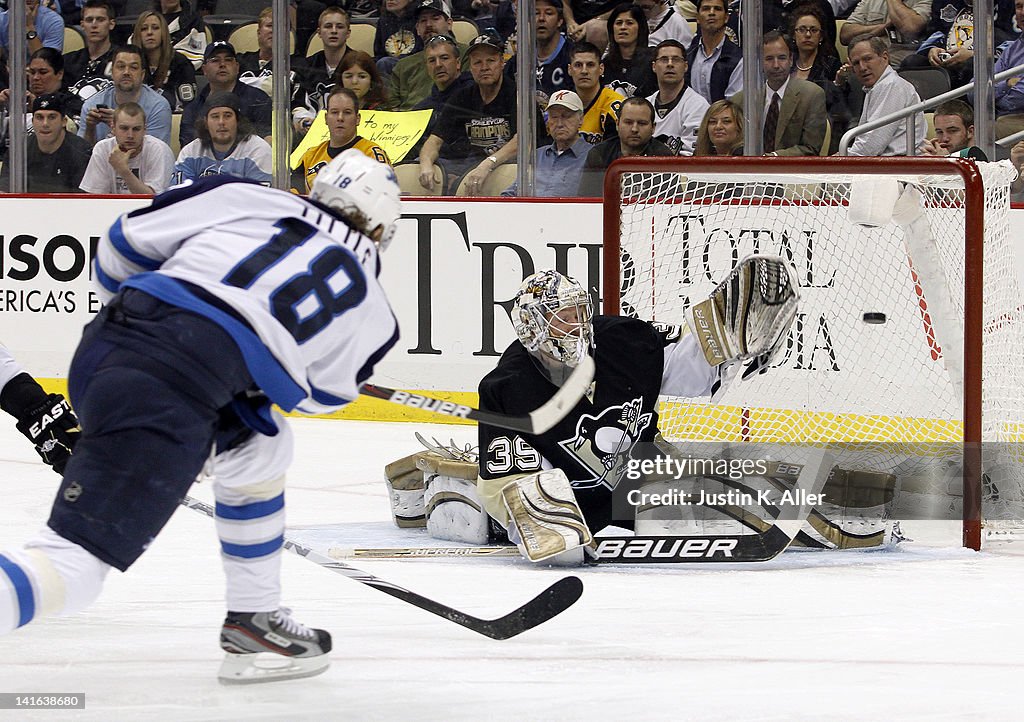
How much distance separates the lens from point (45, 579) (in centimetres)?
194

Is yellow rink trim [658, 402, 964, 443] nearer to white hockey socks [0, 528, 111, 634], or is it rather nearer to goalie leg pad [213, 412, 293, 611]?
goalie leg pad [213, 412, 293, 611]

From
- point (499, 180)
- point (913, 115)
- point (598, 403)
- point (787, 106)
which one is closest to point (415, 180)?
point (499, 180)

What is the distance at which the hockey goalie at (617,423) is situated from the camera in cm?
343

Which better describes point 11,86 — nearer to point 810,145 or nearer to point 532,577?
point 810,145

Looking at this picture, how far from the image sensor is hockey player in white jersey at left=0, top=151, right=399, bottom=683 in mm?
1993

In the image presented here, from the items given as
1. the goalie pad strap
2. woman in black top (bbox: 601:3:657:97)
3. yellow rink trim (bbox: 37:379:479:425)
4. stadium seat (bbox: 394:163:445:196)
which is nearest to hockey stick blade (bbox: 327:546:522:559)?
the goalie pad strap

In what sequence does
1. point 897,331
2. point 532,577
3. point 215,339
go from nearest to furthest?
point 215,339 → point 532,577 → point 897,331

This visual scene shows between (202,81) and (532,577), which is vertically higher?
(202,81)

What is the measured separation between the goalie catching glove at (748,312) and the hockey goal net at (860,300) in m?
0.20

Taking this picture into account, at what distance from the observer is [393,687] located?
2348 mm

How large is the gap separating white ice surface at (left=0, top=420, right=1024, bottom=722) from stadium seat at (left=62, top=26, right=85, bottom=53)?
11.8 ft

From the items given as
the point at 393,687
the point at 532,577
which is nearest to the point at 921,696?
the point at 393,687

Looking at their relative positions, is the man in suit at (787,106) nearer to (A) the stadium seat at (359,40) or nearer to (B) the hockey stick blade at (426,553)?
(A) the stadium seat at (359,40)

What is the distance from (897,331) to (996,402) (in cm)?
61
